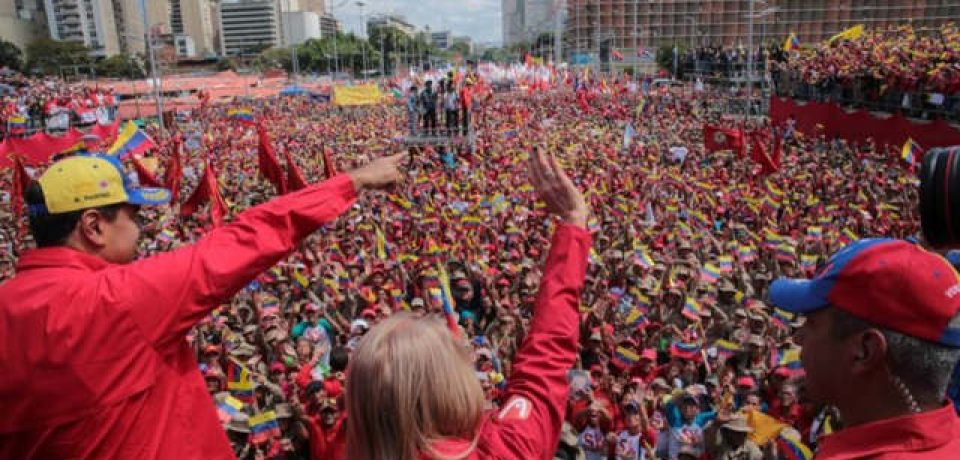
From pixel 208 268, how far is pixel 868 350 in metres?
1.54

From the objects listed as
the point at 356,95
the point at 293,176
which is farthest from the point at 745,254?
the point at 356,95

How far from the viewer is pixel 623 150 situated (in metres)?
19.8

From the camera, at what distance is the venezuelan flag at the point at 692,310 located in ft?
22.1

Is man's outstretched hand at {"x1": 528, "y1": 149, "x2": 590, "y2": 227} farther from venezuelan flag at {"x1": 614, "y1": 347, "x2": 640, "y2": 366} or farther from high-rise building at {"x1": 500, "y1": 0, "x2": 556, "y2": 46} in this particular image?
high-rise building at {"x1": 500, "y1": 0, "x2": 556, "y2": 46}

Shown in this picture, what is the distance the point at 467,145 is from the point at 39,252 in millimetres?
20927

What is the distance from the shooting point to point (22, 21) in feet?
326

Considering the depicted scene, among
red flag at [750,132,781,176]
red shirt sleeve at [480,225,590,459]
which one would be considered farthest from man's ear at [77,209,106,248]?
red flag at [750,132,781,176]

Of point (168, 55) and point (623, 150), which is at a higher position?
point (168, 55)

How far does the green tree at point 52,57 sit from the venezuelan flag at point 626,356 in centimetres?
9144

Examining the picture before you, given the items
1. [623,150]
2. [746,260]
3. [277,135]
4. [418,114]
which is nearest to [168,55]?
[277,135]

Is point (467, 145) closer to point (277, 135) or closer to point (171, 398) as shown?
point (277, 135)

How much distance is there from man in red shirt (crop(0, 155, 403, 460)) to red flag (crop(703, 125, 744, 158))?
1679cm

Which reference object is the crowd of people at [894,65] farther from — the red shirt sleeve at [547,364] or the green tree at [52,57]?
the green tree at [52,57]

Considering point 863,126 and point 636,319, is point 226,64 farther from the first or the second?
point 636,319
